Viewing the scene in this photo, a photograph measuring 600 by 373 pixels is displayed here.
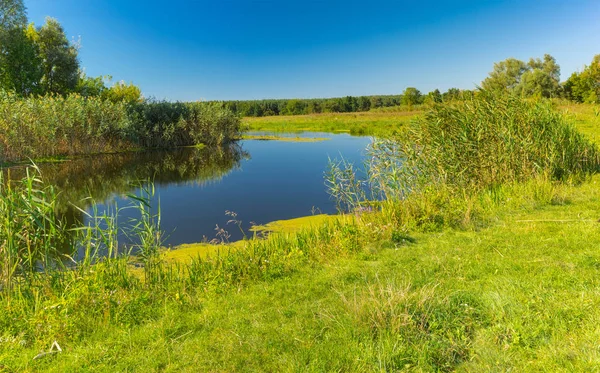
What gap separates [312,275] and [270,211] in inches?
213

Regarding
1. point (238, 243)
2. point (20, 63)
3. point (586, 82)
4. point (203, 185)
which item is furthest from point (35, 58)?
point (586, 82)

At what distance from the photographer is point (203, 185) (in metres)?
13.8

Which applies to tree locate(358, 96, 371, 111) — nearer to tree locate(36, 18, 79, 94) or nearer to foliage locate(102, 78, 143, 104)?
foliage locate(102, 78, 143, 104)

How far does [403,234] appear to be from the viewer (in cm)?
574

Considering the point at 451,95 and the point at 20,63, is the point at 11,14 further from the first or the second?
the point at 451,95

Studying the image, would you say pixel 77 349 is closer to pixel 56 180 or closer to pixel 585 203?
pixel 585 203

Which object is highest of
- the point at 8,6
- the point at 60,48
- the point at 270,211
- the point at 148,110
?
the point at 8,6

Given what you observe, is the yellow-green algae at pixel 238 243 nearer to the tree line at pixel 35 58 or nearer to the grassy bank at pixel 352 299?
the grassy bank at pixel 352 299

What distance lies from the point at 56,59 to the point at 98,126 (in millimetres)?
14944

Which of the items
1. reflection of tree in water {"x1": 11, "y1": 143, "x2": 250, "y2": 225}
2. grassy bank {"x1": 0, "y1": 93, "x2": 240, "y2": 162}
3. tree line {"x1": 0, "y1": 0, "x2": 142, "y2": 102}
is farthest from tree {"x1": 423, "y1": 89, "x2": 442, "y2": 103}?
tree line {"x1": 0, "y1": 0, "x2": 142, "y2": 102}

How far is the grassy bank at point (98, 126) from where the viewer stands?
1602 centimetres

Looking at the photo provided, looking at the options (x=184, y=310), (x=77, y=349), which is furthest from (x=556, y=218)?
(x=77, y=349)

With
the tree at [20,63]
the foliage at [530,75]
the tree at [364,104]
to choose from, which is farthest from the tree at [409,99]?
the tree at [20,63]

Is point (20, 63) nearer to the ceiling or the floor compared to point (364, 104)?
nearer to the floor
